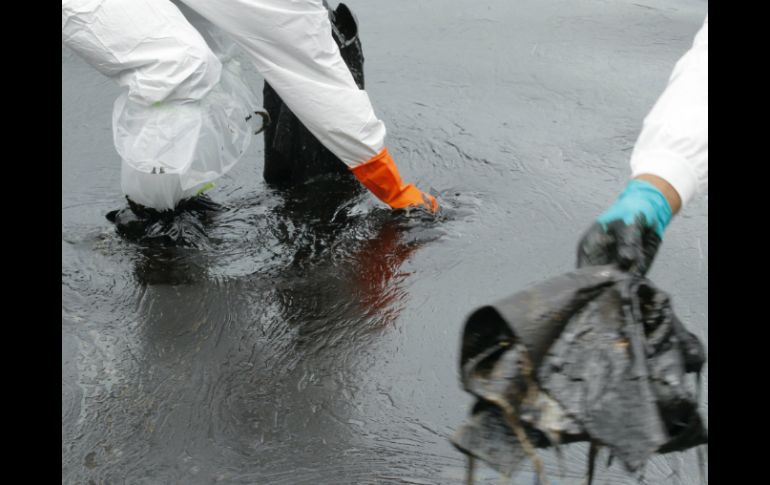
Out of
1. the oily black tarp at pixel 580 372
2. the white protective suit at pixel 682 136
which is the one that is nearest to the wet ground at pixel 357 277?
the oily black tarp at pixel 580 372

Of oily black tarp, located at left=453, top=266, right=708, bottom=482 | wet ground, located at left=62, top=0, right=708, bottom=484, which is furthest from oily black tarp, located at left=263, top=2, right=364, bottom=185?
oily black tarp, located at left=453, top=266, right=708, bottom=482

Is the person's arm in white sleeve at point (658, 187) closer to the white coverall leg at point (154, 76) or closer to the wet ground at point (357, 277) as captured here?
the wet ground at point (357, 277)

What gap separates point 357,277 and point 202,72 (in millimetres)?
936

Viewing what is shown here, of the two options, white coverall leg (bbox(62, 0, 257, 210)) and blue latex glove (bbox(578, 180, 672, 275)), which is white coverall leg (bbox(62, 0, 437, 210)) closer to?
white coverall leg (bbox(62, 0, 257, 210))

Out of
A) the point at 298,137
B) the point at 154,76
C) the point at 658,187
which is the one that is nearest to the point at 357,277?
the point at 298,137

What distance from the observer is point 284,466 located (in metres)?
2.73

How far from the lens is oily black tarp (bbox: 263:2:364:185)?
13.7 feet

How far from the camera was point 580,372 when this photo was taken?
6.75 feet

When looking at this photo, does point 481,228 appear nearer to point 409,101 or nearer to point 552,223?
point 552,223

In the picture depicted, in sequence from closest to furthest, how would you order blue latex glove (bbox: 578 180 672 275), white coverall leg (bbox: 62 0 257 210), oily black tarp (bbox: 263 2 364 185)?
blue latex glove (bbox: 578 180 672 275) < white coverall leg (bbox: 62 0 257 210) < oily black tarp (bbox: 263 2 364 185)

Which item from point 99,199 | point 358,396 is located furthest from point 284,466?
point 99,199

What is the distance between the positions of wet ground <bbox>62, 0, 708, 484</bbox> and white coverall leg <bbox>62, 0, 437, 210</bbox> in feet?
1.15

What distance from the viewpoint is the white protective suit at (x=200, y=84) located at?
11.5ft

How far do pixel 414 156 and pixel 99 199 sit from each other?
4.59ft
